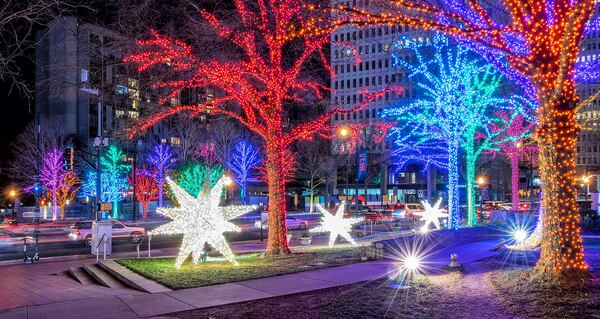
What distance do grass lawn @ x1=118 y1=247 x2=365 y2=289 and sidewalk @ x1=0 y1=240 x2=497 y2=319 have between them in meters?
0.58

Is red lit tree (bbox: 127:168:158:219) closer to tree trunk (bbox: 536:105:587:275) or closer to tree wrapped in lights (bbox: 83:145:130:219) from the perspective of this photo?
tree wrapped in lights (bbox: 83:145:130:219)

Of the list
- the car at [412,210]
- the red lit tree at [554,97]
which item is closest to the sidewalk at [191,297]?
the red lit tree at [554,97]

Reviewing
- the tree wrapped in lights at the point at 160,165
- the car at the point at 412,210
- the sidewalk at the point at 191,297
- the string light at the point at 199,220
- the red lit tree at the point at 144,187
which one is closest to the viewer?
the sidewalk at the point at 191,297

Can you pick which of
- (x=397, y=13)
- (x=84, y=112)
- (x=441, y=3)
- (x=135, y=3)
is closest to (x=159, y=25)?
(x=135, y=3)

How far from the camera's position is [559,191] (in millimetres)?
9836

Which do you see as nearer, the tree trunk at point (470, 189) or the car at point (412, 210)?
the tree trunk at point (470, 189)

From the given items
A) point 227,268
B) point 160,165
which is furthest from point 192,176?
point 227,268

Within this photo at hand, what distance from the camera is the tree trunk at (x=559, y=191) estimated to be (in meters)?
9.64

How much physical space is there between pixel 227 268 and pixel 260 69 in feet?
21.7

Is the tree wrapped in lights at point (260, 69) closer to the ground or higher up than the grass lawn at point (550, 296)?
higher up

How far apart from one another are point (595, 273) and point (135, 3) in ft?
44.2

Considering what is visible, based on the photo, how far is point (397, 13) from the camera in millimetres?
13773

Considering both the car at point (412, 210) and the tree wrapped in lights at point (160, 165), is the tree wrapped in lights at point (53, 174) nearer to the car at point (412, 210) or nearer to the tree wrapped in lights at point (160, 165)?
the tree wrapped in lights at point (160, 165)

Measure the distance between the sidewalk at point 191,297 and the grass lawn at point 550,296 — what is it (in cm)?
313
